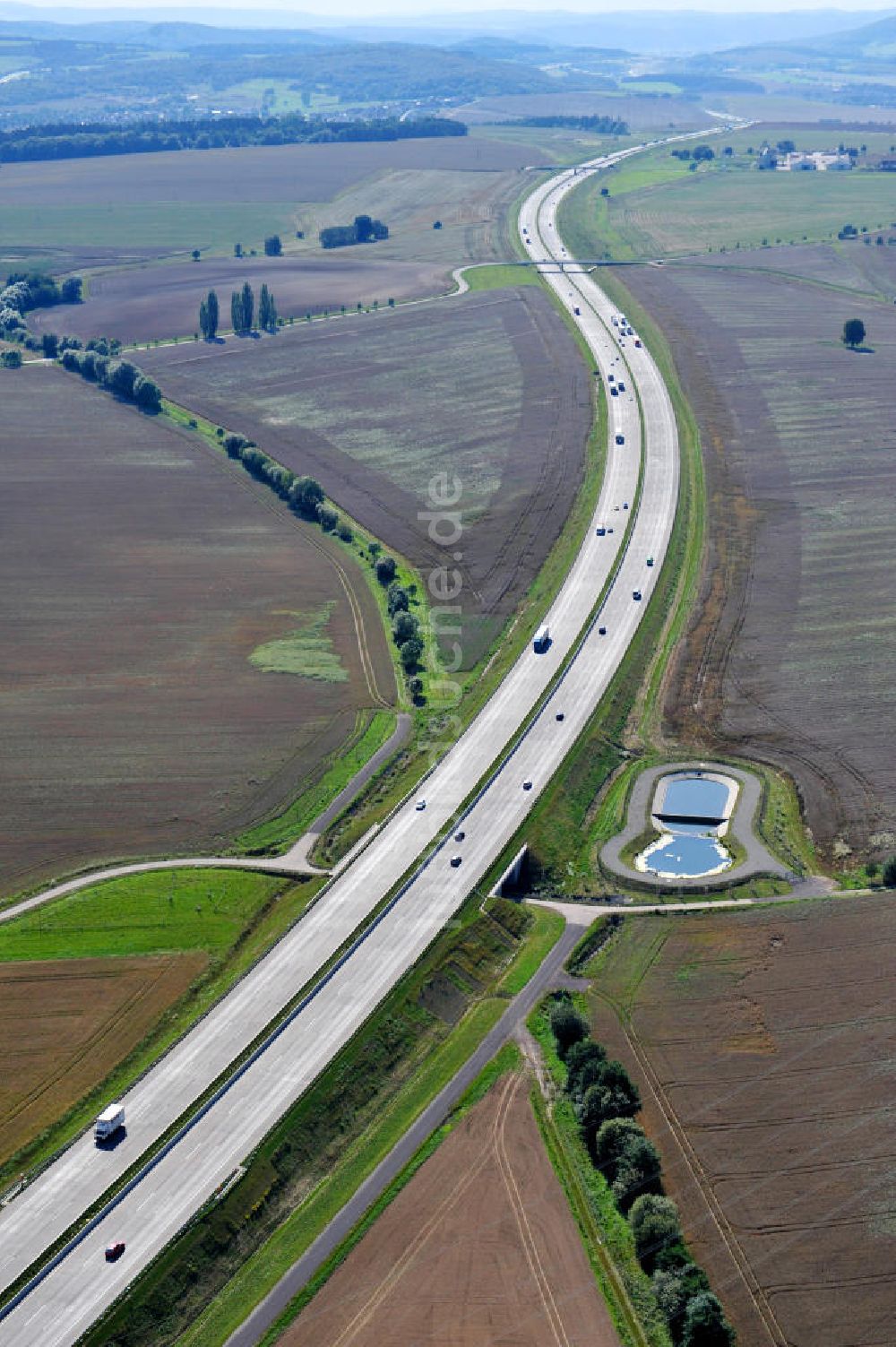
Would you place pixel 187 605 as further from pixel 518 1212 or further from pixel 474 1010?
pixel 518 1212

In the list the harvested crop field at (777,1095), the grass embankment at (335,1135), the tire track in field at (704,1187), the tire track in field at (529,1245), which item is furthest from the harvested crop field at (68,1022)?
the harvested crop field at (777,1095)

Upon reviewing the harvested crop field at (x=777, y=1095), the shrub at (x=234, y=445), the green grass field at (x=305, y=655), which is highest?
the shrub at (x=234, y=445)

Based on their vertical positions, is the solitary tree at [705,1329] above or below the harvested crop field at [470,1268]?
above

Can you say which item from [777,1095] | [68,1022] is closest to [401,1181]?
[777,1095]

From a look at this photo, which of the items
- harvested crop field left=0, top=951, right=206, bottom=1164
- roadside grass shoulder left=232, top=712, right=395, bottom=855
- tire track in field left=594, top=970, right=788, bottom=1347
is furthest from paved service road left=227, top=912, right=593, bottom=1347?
roadside grass shoulder left=232, top=712, right=395, bottom=855

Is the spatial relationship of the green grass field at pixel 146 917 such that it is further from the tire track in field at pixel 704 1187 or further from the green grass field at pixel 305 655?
the green grass field at pixel 305 655

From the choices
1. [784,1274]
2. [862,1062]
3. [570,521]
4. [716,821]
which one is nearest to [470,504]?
[570,521]

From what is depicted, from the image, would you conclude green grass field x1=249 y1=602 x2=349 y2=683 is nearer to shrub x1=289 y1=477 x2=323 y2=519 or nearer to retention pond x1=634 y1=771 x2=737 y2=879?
shrub x1=289 y1=477 x2=323 y2=519

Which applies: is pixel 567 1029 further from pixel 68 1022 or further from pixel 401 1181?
pixel 68 1022
